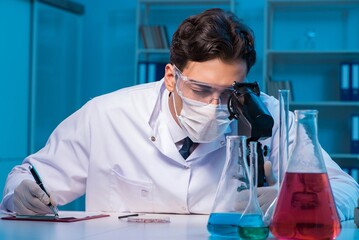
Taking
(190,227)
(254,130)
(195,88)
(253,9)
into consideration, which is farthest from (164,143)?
(253,9)

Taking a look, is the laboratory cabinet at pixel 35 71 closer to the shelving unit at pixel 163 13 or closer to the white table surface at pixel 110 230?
the shelving unit at pixel 163 13

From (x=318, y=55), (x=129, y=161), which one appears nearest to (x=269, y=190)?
(x=129, y=161)

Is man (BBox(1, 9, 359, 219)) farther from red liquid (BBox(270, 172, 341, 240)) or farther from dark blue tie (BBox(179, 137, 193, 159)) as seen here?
red liquid (BBox(270, 172, 341, 240))

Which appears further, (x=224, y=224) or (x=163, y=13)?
(x=163, y=13)

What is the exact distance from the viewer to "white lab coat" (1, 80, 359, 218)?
6.37 feet

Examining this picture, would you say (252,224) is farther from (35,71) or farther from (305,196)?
(35,71)

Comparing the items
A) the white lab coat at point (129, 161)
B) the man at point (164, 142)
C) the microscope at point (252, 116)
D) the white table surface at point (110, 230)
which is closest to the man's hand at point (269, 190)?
the microscope at point (252, 116)

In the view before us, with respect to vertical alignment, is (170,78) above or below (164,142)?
above

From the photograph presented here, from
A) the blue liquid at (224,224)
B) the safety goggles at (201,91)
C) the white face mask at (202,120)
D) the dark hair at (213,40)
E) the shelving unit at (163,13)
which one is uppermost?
the shelving unit at (163,13)

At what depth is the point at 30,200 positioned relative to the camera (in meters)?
1.64

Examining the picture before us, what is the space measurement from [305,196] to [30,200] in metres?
0.78

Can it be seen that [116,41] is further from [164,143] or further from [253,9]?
[164,143]

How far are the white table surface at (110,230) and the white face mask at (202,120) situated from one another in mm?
333

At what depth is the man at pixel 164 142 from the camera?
1796mm
